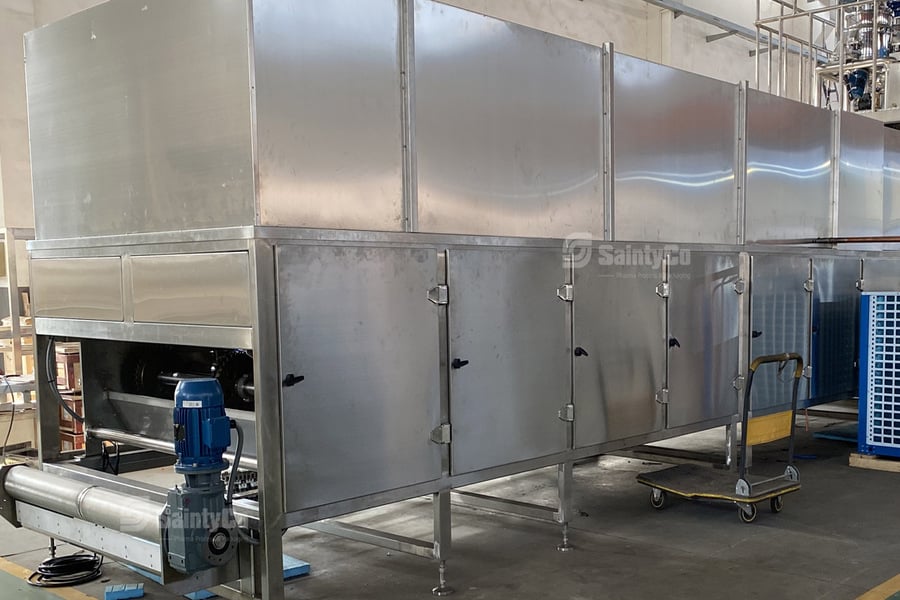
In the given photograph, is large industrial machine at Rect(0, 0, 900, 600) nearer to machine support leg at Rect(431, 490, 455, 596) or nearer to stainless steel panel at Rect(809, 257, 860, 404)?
machine support leg at Rect(431, 490, 455, 596)

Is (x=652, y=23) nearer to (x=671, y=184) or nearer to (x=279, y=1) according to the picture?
(x=671, y=184)

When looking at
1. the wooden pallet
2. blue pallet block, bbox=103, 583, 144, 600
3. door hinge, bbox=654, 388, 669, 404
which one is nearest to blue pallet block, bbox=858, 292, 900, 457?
the wooden pallet

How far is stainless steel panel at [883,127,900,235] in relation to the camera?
580cm

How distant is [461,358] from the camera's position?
2914mm

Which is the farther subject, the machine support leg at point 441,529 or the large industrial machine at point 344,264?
the machine support leg at point 441,529

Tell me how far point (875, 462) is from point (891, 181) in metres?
2.31

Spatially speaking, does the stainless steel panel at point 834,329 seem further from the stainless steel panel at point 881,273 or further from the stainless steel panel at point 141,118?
the stainless steel panel at point 141,118

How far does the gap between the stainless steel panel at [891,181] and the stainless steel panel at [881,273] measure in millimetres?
563

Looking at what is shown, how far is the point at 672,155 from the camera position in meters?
3.92

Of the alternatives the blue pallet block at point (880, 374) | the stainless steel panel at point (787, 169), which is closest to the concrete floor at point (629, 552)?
the blue pallet block at point (880, 374)

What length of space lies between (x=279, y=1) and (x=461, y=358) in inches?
53.6

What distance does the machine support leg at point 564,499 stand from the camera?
3371 millimetres

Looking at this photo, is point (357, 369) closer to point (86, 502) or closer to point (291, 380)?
point (291, 380)

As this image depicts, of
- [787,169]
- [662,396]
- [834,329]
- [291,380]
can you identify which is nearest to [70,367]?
[291,380]
